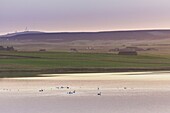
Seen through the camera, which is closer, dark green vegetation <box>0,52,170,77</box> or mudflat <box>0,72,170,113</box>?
mudflat <box>0,72,170,113</box>

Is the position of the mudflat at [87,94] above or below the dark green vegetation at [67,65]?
below

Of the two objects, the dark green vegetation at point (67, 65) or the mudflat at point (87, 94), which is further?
the dark green vegetation at point (67, 65)

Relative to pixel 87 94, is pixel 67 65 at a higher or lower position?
higher

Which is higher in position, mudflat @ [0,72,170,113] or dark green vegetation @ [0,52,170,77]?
dark green vegetation @ [0,52,170,77]

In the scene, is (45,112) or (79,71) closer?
(45,112)

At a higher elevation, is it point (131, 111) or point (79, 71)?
point (79, 71)

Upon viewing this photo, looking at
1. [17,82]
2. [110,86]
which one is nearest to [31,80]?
[17,82]

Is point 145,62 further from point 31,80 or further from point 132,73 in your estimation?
point 31,80

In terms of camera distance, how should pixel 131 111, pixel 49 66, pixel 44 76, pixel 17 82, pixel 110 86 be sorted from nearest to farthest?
pixel 131 111
pixel 110 86
pixel 17 82
pixel 44 76
pixel 49 66

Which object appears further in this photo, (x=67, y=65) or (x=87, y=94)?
(x=67, y=65)

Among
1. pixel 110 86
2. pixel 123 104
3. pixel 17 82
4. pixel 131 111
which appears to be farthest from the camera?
pixel 17 82
